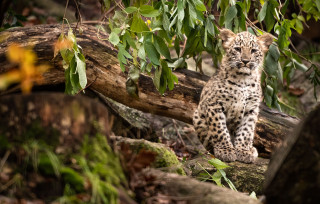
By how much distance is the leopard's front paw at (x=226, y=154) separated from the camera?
646 cm

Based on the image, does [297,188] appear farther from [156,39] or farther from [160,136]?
[160,136]

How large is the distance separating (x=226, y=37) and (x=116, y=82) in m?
1.84

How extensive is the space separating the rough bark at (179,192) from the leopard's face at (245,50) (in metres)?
3.91

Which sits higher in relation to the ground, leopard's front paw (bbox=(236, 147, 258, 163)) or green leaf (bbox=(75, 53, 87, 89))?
green leaf (bbox=(75, 53, 87, 89))

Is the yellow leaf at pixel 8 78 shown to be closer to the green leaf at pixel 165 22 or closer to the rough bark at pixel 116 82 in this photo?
the green leaf at pixel 165 22

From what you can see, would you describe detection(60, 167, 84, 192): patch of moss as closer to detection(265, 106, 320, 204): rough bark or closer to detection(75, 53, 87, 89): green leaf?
detection(265, 106, 320, 204): rough bark

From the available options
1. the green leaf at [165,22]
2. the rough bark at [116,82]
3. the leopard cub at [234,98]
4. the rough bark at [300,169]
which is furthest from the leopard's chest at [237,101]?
the rough bark at [300,169]

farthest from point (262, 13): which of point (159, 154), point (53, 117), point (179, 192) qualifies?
point (53, 117)

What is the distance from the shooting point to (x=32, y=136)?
2584 millimetres

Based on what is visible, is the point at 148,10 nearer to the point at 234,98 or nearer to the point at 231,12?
the point at 231,12

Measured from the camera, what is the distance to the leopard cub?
22.1 ft

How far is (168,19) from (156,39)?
34 centimetres

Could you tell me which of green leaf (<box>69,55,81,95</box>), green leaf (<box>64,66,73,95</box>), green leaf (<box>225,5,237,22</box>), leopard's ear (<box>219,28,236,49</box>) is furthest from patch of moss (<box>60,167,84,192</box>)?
leopard's ear (<box>219,28,236,49</box>)

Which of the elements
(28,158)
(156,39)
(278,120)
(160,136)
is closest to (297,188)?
(28,158)
